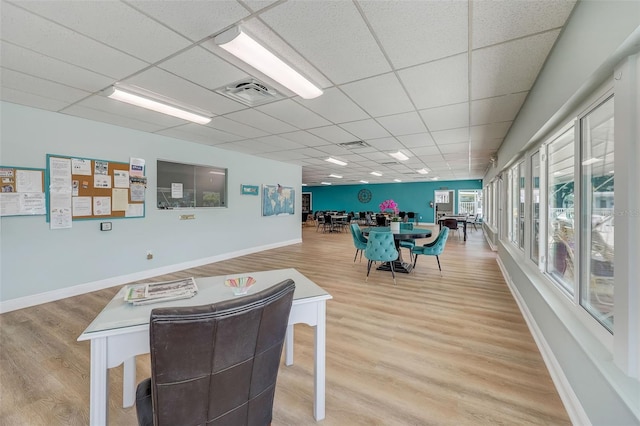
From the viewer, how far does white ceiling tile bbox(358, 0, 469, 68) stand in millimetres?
1574

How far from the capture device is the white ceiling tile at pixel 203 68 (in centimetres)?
214

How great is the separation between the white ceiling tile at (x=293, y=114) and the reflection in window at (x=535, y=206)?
2.64 m

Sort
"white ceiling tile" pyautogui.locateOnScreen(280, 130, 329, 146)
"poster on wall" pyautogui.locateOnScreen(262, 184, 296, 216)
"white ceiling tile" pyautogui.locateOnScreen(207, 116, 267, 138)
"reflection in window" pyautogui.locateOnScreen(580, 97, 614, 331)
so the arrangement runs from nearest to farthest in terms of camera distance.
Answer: "reflection in window" pyautogui.locateOnScreen(580, 97, 614, 331)
"white ceiling tile" pyautogui.locateOnScreen(207, 116, 267, 138)
"white ceiling tile" pyautogui.locateOnScreen(280, 130, 329, 146)
"poster on wall" pyautogui.locateOnScreen(262, 184, 296, 216)

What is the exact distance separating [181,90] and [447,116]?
3.27 m

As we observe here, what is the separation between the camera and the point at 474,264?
5.57 meters

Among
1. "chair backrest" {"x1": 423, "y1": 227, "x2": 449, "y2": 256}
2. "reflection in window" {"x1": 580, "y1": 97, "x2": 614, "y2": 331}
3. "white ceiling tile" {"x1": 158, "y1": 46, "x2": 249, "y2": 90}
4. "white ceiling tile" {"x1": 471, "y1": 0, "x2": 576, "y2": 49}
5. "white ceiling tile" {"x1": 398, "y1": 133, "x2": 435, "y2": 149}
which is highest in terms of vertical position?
"white ceiling tile" {"x1": 398, "y1": 133, "x2": 435, "y2": 149}

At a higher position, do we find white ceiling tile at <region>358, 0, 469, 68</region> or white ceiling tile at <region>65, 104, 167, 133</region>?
white ceiling tile at <region>65, 104, 167, 133</region>

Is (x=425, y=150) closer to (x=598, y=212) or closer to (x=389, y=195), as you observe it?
(x=598, y=212)

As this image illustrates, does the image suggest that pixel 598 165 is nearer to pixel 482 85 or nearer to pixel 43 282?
pixel 482 85

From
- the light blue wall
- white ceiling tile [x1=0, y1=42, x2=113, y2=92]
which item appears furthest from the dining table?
white ceiling tile [x1=0, y1=42, x2=113, y2=92]

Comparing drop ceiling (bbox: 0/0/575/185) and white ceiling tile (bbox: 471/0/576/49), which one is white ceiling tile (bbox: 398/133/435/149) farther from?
white ceiling tile (bbox: 471/0/576/49)

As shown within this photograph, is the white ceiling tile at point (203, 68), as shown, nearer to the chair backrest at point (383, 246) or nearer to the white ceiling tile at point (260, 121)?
the white ceiling tile at point (260, 121)

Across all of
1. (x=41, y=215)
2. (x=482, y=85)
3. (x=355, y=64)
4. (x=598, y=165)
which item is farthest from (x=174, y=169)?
(x=598, y=165)

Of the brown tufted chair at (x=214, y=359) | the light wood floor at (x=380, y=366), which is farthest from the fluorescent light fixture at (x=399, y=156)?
the brown tufted chair at (x=214, y=359)
